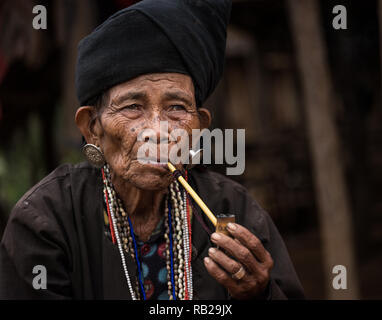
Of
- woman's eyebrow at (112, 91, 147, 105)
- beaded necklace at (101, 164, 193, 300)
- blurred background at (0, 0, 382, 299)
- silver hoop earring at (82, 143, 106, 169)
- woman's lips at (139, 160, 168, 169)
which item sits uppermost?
blurred background at (0, 0, 382, 299)

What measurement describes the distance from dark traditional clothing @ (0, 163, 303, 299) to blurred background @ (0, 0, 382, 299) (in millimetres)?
1392

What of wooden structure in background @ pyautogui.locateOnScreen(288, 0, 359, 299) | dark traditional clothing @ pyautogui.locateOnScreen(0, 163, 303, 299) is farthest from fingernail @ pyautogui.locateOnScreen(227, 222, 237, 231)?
wooden structure in background @ pyautogui.locateOnScreen(288, 0, 359, 299)

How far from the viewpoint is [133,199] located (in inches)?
83.7

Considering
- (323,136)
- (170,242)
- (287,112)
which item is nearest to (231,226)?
(170,242)

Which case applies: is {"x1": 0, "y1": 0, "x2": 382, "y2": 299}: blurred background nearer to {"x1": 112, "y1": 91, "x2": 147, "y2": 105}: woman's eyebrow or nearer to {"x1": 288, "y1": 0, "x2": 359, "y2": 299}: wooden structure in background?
{"x1": 288, "y1": 0, "x2": 359, "y2": 299}: wooden structure in background

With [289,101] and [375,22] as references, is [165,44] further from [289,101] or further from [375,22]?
[289,101]

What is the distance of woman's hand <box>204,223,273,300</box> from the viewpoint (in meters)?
1.69

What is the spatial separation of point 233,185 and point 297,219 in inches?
241

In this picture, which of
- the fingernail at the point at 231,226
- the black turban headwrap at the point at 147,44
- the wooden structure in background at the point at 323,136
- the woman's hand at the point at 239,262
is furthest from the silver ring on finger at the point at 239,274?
the wooden structure in background at the point at 323,136

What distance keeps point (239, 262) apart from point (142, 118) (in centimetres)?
63

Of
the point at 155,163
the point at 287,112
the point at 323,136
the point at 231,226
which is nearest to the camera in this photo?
the point at 231,226

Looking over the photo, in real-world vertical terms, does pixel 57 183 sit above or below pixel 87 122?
below

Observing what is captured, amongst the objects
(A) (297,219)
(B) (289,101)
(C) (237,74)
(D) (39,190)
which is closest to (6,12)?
(D) (39,190)

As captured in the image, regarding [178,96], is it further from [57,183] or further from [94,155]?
[57,183]
